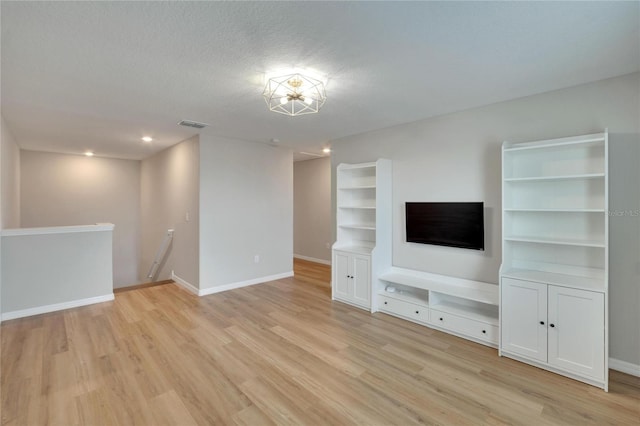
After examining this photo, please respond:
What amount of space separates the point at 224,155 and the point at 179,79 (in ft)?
7.52

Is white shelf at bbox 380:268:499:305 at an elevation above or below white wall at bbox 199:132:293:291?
below

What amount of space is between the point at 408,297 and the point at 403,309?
16cm

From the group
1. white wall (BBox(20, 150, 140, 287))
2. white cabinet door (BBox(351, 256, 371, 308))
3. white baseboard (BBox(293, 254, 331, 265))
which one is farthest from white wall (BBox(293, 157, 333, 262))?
white wall (BBox(20, 150, 140, 287))

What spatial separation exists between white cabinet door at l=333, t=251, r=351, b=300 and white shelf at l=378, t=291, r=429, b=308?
52cm

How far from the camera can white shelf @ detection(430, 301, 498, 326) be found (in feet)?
10.1

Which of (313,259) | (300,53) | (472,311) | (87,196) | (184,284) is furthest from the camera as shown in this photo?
(313,259)

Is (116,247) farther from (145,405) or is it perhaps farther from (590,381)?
(590,381)

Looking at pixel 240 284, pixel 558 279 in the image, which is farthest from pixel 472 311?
pixel 240 284

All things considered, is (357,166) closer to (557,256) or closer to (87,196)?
(557,256)

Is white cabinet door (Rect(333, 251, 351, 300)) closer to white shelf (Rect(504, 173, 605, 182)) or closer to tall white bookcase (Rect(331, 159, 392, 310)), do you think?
tall white bookcase (Rect(331, 159, 392, 310))

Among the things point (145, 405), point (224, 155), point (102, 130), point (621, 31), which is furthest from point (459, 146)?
point (102, 130)

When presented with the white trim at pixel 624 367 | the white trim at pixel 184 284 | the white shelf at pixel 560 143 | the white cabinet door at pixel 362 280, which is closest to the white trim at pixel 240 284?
the white trim at pixel 184 284

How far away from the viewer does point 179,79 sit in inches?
101

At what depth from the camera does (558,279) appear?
103 inches
